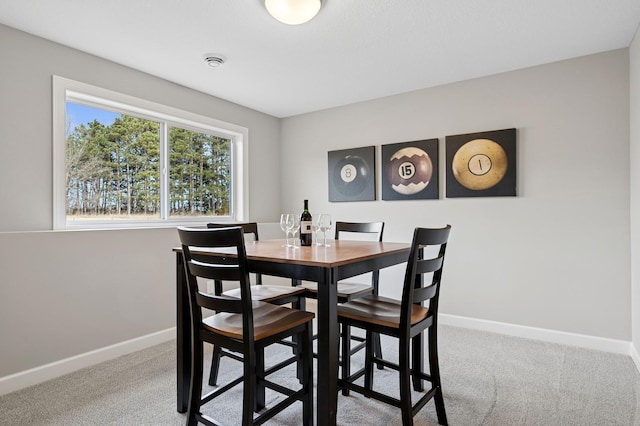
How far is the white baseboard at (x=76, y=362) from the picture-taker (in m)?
2.21

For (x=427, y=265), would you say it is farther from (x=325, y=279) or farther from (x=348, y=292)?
(x=348, y=292)

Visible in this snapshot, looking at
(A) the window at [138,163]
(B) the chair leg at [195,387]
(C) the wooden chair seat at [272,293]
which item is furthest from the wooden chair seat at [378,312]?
(A) the window at [138,163]

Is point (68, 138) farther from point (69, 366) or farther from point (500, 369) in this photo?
point (500, 369)

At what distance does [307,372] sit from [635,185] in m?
2.62

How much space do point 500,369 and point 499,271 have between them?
101 centimetres

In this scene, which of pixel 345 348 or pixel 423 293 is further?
pixel 345 348

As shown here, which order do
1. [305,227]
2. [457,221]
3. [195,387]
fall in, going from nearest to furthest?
[195,387]
[305,227]
[457,221]

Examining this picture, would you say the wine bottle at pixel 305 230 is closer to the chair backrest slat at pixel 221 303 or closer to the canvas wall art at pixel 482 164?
the chair backrest slat at pixel 221 303

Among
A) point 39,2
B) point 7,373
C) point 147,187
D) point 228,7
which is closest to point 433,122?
point 228,7

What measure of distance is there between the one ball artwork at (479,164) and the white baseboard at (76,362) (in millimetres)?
3008

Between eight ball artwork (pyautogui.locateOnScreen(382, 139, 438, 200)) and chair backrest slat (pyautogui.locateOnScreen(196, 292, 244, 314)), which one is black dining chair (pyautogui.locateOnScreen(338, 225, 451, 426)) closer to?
chair backrest slat (pyautogui.locateOnScreen(196, 292, 244, 314))

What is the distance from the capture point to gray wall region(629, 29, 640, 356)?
2.43 metres

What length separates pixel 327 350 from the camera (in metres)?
1.49

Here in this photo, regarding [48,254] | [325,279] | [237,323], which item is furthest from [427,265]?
[48,254]
